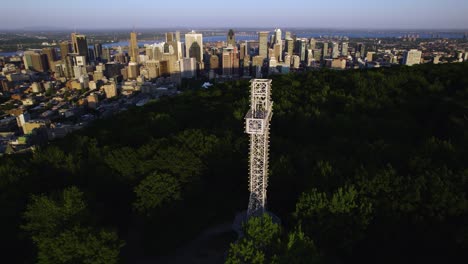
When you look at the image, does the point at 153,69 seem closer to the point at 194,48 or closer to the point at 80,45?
the point at 194,48

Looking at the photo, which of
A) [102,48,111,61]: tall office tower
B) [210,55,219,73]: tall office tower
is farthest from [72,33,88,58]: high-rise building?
[210,55,219,73]: tall office tower

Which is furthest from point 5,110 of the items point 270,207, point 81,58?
point 270,207

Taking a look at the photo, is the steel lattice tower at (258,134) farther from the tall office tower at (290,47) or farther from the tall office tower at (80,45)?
the tall office tower at (80,45)

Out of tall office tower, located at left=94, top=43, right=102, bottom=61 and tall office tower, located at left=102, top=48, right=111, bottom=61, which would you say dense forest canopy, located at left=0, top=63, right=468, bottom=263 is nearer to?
tall office tower, located at left=102, top=48, right=111, bottom=61

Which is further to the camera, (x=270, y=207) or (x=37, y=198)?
(x=270, y=207)

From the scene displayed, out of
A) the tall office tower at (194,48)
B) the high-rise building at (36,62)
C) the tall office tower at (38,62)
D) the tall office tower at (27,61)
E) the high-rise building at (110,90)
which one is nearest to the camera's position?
the high-rise building at (110,90)

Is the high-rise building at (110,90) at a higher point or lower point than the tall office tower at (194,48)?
lower

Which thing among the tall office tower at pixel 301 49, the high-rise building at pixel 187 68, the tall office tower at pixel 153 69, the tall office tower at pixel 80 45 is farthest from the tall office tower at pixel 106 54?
the tall office tower at pixel 301 49

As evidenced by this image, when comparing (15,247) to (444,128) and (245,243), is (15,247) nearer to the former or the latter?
(245,243)
